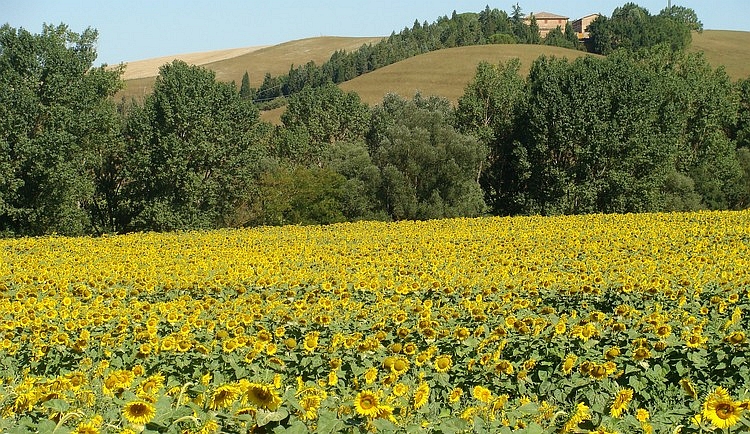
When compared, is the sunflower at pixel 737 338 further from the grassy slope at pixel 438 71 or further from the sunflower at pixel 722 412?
the grassy slope at pixel 438 71

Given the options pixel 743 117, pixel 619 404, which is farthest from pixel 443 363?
pixel 743 117

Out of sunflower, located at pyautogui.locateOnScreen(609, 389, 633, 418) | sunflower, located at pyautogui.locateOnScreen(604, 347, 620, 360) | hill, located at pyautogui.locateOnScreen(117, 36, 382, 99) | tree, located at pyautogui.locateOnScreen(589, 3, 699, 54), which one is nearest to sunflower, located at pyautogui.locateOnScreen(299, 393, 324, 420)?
sunflower, located at pyautogui.locateOnScreen(609, 389, 633, 418)

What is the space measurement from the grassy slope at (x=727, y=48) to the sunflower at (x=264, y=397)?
10354 cm

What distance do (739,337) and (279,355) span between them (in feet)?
13.4

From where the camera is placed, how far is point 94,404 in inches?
197

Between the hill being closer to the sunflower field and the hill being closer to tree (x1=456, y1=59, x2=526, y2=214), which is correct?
tree (x1=456, y1=59, x2=526, y2=214)

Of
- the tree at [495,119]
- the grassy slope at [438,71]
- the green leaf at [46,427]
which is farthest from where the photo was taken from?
the grassy slope at [438,71]

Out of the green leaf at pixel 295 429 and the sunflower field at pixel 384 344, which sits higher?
the green leaf at pixel 295 429

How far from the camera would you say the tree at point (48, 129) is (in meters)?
37.3

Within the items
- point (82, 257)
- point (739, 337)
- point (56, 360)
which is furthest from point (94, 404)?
point (82, 257)

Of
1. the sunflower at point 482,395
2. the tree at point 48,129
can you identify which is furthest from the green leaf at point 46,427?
the tree at point 48,129

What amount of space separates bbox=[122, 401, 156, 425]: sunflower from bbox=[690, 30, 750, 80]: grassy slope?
341 feet

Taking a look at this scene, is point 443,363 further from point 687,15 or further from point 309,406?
point 687,15

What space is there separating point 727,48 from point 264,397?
12952cm
